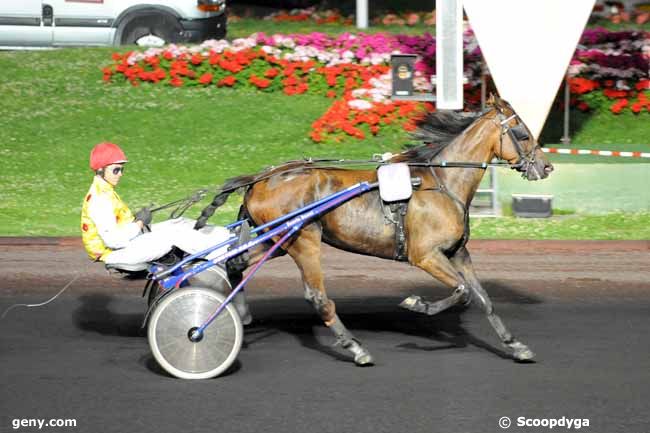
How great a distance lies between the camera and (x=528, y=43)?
13602 mm

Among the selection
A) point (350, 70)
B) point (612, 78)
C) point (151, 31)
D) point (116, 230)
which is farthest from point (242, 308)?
point (151, 31)

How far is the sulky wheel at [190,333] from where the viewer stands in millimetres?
7047

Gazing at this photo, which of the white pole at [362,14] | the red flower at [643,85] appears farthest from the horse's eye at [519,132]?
the white pole at [362,14]

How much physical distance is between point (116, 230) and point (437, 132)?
232 cm

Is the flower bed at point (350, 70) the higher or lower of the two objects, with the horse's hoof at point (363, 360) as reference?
higher

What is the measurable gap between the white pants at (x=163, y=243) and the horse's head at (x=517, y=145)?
2.00 metres

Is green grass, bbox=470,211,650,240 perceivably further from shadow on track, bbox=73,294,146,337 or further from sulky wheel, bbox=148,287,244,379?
sulky wheel, bbox=148,287,244,379

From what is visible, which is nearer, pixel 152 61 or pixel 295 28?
pixel 152 61

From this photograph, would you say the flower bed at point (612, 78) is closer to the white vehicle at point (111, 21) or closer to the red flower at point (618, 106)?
the red flower at point (618, 106)

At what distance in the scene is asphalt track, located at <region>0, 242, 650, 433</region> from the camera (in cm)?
643

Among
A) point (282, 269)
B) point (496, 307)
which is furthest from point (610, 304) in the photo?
point (282, 269)

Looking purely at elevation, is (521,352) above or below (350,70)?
below

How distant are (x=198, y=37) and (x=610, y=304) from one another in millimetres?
11474

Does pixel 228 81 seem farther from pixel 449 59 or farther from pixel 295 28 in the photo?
pixel 295 28
